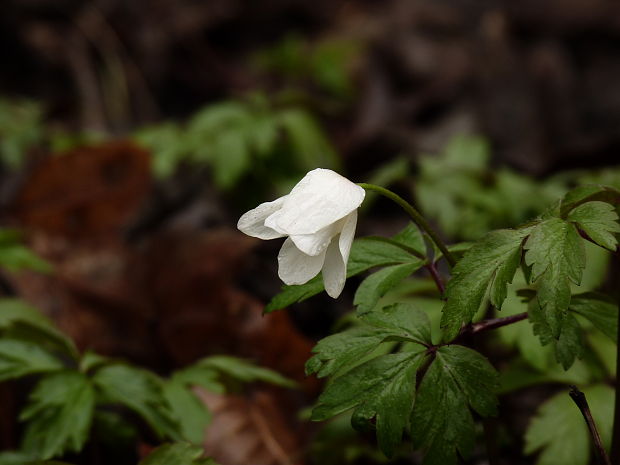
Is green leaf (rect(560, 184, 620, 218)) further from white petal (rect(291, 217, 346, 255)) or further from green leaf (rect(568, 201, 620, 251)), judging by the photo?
white petal (rect(291, 217, 346, 255))

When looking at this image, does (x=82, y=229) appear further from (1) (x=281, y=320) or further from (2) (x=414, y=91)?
(2) (x=414, y=91)

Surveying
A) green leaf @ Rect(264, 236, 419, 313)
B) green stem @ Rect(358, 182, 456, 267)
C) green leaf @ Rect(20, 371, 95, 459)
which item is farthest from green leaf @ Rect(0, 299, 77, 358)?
green stem @ Rect(358, 182, 456, 267)

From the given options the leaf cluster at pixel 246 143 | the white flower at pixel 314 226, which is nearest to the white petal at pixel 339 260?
the white flower at pixel 314 226

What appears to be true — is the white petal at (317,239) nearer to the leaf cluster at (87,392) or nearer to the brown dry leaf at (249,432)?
the leaf cluster at (87,392)

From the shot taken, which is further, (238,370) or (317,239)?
(238,370)

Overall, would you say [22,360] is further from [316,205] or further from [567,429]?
[567,429]

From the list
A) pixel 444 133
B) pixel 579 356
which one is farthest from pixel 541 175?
pixel 579 356

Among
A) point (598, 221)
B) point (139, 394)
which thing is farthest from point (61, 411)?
point (598, 221)
